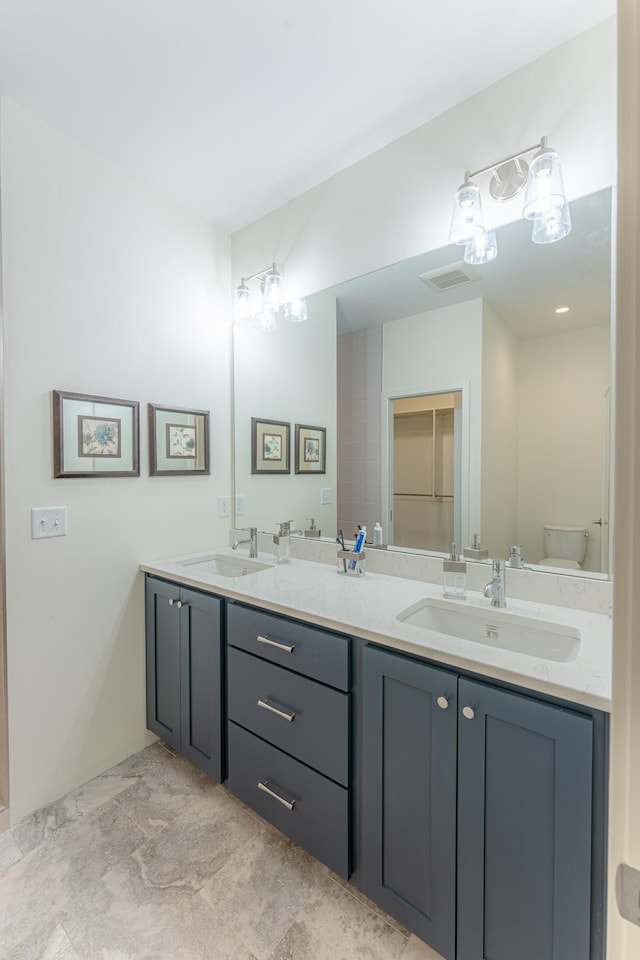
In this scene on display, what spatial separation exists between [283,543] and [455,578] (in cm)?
90

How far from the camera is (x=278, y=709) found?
4.76 feet

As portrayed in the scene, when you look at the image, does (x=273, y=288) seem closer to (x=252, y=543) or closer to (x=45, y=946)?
(x=252, y=543)

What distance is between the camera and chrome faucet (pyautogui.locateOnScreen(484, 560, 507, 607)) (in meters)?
1.41

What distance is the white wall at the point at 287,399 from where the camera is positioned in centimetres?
207

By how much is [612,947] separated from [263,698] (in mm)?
1228

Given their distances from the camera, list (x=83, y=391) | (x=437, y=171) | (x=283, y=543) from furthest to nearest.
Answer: (x=283, y=543) < (x=83, y=391) < (x=437, y=171)

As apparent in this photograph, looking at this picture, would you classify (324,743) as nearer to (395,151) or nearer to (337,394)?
(337,394)

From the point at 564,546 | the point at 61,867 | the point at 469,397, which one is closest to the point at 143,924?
the point at 61,867

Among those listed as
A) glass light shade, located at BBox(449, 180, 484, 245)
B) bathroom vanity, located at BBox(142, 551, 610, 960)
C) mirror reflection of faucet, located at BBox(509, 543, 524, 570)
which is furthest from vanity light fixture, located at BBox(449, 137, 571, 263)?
bathroom vanity, located at BBox(142, 551, 610, 960)

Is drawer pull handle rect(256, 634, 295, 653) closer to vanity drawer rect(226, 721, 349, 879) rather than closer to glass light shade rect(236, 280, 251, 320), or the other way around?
vanity drawer rect(226, 721, 349, 879)

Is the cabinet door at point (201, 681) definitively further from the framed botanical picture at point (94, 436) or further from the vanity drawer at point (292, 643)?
the framed botanical picture at point (94, 436)

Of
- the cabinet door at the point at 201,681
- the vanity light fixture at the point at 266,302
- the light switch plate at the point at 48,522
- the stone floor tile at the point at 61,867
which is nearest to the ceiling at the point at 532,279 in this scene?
the vanity light fixture at the point at 266,302

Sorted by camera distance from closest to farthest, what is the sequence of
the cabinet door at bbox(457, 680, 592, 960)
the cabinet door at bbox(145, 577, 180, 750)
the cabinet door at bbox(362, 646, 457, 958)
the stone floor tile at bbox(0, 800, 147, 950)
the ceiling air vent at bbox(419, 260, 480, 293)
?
the cabinet door at bbox(457, 680, 592, 960) → the cabinet door at bbox(362, 646, 457, 958) → the stone floor tile at bbox(0, 800, 147, 950) → the ceiling air vent at bbox(419, 260, 480, 293) → the cabinet door at bbox(145, 577, 180, 750)

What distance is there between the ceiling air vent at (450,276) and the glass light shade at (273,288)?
79 centimetres
